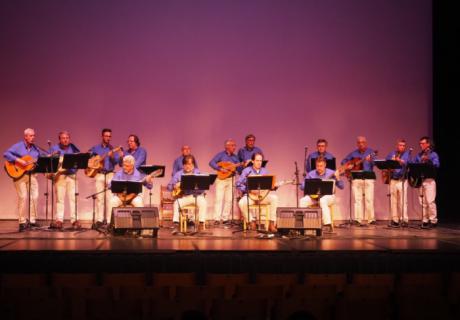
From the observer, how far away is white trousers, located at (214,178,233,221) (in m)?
12.4

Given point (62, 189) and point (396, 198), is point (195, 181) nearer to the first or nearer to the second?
point (62, 189)

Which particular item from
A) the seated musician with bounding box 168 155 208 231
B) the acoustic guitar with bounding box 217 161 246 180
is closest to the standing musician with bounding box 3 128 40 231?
the seated musician with bounding box 168 155 208 231

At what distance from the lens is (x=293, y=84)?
44.3ft

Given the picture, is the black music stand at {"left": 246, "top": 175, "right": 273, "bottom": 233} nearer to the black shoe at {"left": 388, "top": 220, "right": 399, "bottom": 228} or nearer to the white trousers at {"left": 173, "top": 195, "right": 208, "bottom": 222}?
the white trousers at {"left": 173, "top": 195, "right": 208, "bottom": 222}

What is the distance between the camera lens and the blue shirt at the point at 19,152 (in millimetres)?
10420

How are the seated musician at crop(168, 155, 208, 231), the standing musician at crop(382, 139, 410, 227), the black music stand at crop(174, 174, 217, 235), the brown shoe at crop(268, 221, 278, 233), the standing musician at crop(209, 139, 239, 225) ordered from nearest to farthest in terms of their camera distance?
the black music stand at crop(174, 174, 217, 235)
the brown shoe at crop(268, 221, 278, 233)
the seated musician at crop(168, 155, 208, 231)
the standing musician at crop(382, 139, 410, 227)
the standing musician at crop(209, 139, 239, 225)

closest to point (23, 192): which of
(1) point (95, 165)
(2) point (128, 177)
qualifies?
(1) point (95, 165)

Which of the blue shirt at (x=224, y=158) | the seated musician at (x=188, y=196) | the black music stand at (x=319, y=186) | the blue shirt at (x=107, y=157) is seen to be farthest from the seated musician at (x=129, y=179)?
the black music stand at (x=319, y=186)

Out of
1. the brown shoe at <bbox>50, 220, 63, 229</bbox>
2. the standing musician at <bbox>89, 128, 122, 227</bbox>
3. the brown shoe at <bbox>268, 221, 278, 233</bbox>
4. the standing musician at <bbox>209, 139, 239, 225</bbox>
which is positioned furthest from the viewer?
the standing musician at <bbox>209, 139, 239, 225</bbox>

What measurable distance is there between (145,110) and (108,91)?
96cm

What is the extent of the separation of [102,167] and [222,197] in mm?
2740
